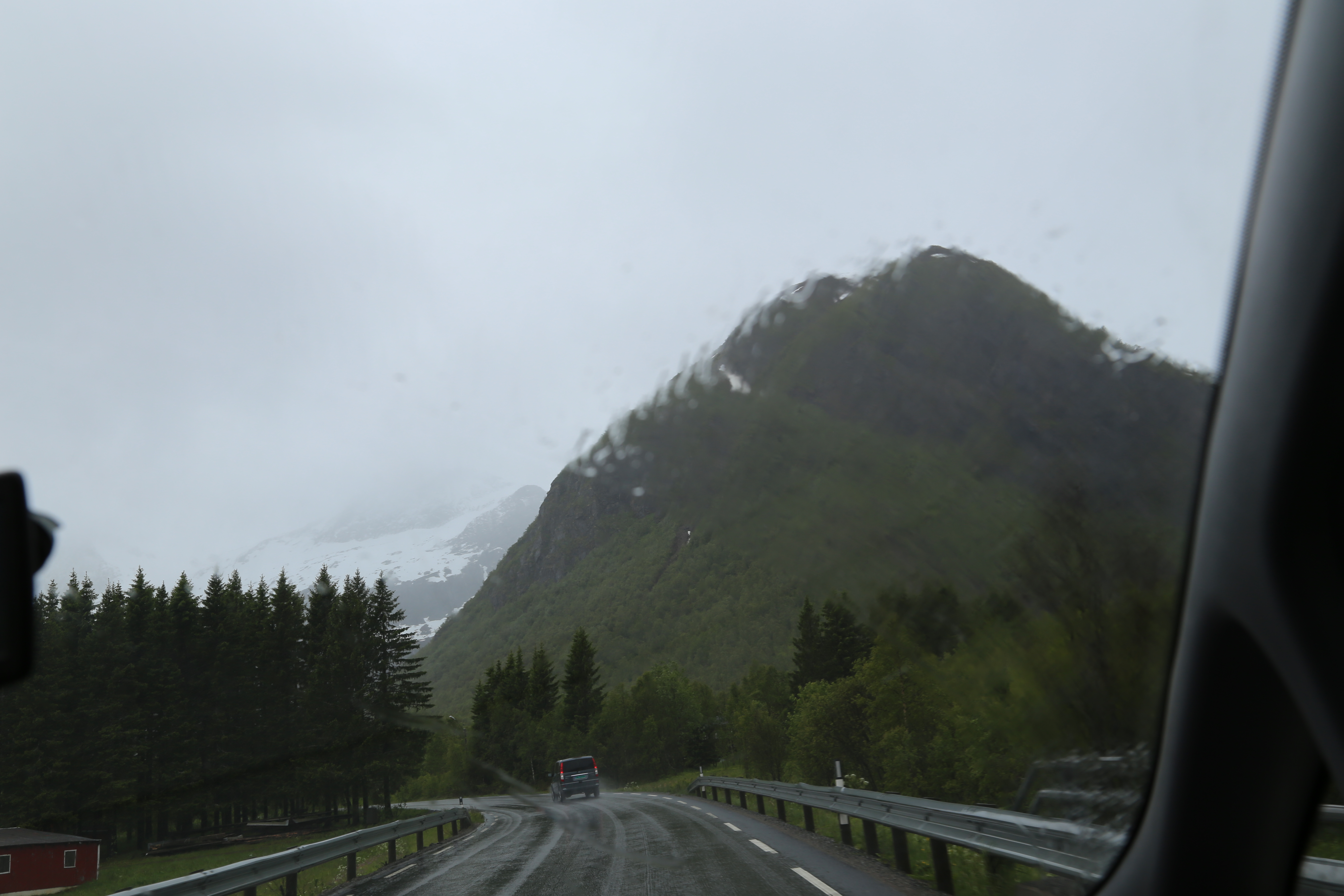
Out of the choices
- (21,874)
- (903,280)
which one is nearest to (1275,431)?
(903,280)

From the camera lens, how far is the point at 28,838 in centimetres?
1048

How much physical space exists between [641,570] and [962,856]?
9889 mm

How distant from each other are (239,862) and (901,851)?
684 cm


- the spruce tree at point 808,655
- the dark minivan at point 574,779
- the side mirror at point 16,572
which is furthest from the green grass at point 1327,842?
the dark minivan at point 574,779

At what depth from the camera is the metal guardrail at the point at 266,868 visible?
6.11 m

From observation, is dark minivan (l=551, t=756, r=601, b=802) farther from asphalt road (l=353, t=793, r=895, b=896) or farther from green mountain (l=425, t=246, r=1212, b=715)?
green mountain (l=425, t=246, r=1212, b=715)

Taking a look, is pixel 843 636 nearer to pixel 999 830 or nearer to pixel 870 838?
pixel 870 838

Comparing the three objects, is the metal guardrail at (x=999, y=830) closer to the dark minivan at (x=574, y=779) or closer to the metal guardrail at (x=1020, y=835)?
the metal guardrail at (x=1020, y=835)

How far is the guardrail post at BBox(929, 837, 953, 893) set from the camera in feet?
22.4

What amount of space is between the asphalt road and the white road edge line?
0.06ft

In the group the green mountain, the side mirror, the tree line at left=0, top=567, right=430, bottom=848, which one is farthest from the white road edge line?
→ the tree line at left=0, top=567, right=430, bottom=848

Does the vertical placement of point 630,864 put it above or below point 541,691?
below

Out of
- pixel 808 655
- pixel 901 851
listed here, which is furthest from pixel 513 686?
pixel 901 851

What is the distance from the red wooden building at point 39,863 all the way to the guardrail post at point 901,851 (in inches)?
401
